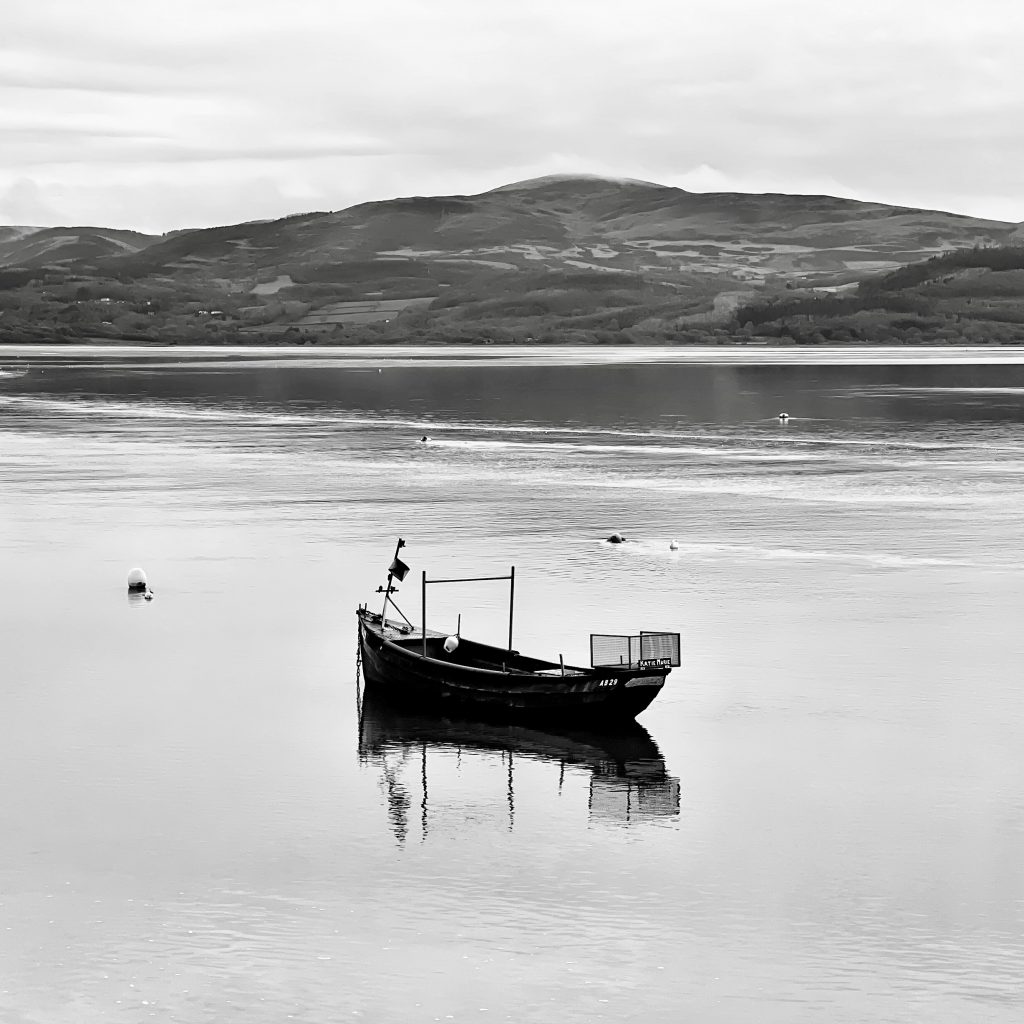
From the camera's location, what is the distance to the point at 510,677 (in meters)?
36.2

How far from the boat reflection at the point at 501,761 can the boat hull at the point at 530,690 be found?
0.34 metres

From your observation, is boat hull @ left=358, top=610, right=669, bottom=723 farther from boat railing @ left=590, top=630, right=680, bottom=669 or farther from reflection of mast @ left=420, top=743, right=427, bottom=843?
reflection of mast @ left=420, top=743, right=427, bottom=843

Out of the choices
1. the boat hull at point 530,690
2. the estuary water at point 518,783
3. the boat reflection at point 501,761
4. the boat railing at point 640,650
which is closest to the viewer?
the estuary water at point 518,783

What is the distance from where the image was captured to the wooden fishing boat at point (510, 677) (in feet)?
117

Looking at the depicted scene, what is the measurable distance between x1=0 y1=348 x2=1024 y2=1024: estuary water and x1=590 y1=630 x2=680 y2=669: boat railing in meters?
1.47

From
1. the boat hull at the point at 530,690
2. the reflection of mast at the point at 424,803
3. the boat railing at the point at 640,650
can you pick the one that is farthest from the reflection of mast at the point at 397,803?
the boat railing at the point at 640,650

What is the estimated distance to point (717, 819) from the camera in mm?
30281

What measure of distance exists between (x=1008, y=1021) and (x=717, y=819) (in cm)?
901

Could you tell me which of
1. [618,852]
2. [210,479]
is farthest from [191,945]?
[210,479]

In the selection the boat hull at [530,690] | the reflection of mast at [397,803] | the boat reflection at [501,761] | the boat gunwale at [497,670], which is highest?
the boat gunwale at [497,670]

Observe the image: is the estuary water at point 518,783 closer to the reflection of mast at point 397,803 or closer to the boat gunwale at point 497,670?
the reflection of mast at point 397,803

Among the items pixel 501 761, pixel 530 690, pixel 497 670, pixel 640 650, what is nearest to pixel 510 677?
pixel 530 690

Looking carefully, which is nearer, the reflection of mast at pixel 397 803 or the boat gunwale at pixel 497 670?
the reflection of mast at pixel 397 803

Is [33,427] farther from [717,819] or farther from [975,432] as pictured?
[717,819]
